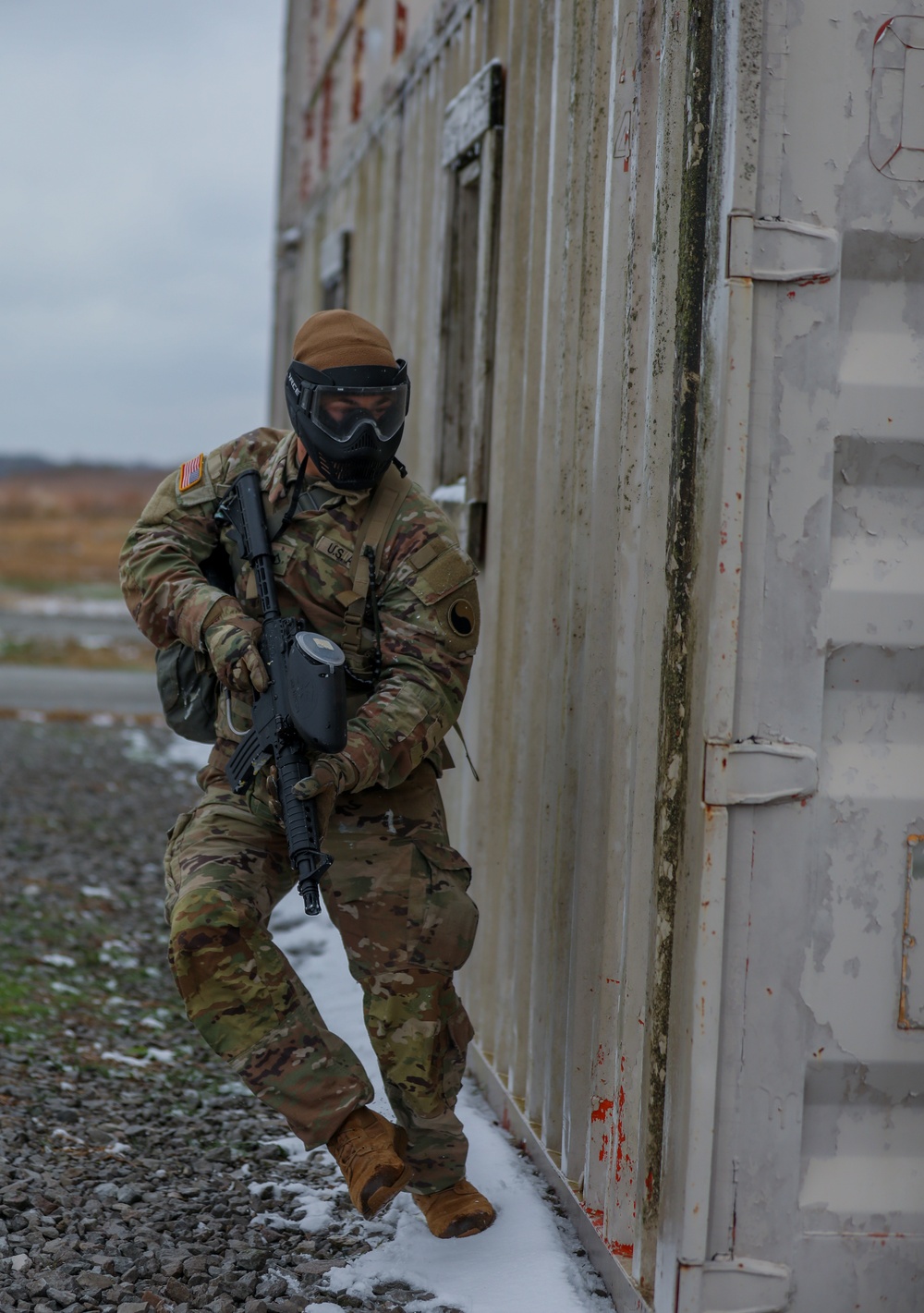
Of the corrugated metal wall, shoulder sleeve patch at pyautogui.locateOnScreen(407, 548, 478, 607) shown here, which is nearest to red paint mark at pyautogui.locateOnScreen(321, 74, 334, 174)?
the corrugated metal wall

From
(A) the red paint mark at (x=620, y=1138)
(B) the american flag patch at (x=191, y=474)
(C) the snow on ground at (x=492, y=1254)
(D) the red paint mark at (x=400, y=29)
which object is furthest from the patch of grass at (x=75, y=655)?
(A) the red paint mark at (x=620, y=1138)

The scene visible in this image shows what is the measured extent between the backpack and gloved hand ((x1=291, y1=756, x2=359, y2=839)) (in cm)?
36

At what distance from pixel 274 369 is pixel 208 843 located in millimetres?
8495

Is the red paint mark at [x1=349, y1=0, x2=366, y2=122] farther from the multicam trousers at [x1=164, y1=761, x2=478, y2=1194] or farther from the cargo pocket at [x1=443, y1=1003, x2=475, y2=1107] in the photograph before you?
the cargo pocket at [x1=443, y1=1003, x2=475, y2=1107]

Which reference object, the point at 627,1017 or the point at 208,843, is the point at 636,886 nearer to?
the point at 627,1017

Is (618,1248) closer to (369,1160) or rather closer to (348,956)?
(369,1160)

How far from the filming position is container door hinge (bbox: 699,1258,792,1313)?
7.72 ft

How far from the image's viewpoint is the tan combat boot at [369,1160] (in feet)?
9.05

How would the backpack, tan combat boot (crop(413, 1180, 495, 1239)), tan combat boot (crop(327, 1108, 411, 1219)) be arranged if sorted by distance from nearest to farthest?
1. tan combat boot (crop(327, 1108, 411, 1219))
2. tan combat boot (crop(413, 1180, 495, 1239))
3. the backpack

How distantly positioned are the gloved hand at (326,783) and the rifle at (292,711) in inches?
0.8

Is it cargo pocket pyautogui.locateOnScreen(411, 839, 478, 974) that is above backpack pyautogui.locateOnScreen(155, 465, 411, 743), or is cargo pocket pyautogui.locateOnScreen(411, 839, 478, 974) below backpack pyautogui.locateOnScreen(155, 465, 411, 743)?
below

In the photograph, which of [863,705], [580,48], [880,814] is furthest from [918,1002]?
[580,48]

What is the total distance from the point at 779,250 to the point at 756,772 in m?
0.87

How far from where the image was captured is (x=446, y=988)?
3.04m
